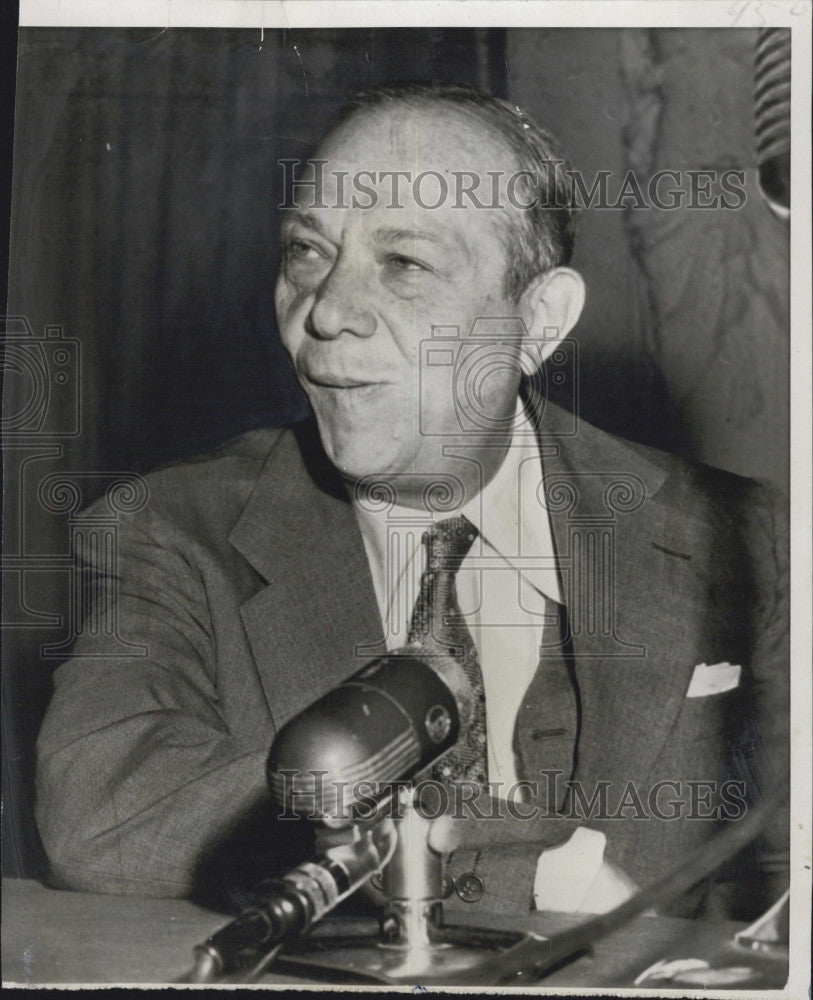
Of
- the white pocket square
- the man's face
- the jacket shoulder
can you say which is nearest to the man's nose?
the man's face

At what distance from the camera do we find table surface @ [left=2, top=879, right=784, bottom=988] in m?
2.08

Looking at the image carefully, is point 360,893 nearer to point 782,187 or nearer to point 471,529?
point 471,529

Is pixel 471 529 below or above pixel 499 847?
above

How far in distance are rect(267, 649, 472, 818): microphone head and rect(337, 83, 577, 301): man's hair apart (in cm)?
75

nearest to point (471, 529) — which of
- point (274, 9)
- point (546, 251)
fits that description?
point (546, 251)

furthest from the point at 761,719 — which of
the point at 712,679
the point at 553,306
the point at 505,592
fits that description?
the point at 553,306

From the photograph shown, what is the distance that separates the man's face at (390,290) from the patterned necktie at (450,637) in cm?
17

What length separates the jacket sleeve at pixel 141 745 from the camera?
2057 millimetres

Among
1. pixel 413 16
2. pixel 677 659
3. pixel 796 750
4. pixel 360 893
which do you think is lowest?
pixel 360 893

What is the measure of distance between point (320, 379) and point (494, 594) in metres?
0.52

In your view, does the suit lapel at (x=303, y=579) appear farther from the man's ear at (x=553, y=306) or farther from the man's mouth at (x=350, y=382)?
the man's ear at (x=553, y=306)

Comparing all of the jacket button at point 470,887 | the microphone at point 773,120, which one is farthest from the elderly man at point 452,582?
the microphone at point 773,120

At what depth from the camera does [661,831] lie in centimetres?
210

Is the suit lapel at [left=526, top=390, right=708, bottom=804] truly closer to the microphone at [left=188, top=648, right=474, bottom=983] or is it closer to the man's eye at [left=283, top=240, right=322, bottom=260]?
the microphone at [left=188, top=648, right=474, bottom=983]
